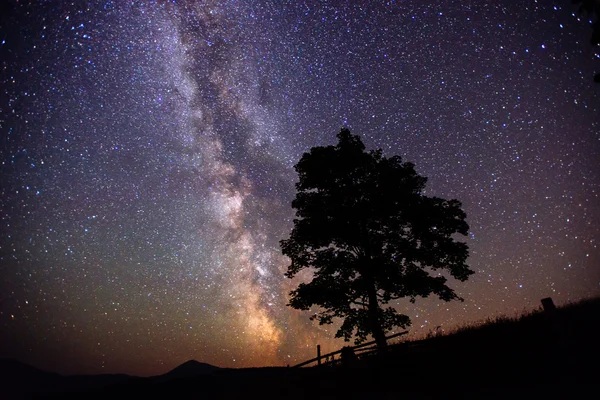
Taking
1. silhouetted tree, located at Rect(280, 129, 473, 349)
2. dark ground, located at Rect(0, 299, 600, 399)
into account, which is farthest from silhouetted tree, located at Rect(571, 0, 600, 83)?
silhouetted tree, located at Rect(280, 129, 473, 349)

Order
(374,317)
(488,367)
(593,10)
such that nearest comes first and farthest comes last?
(593,10) → (488,367) → (374,317)

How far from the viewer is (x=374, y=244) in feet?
48.9

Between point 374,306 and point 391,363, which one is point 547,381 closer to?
point 391,363

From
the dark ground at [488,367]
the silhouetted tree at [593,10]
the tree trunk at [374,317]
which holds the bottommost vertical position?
the dark ground at [488,367]

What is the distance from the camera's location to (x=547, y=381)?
7.00 metres

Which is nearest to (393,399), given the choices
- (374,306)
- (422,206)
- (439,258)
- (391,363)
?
(391,363)

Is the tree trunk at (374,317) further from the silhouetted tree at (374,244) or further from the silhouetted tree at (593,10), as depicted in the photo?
A: the silhouetted tree at (593,10)

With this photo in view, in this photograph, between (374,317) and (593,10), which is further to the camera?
(374,317)

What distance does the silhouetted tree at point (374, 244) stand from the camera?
14203mm

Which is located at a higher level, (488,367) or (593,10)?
(593,10)

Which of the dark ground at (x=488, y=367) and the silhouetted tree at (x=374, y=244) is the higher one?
the silhouetted tree at (x=374, y=244)

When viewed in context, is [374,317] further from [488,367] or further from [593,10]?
[593,10]

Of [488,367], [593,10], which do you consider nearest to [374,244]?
[488,367]

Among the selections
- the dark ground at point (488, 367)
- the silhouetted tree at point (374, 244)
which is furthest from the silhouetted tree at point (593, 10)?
the silhouetted tree at point (374, 244)
